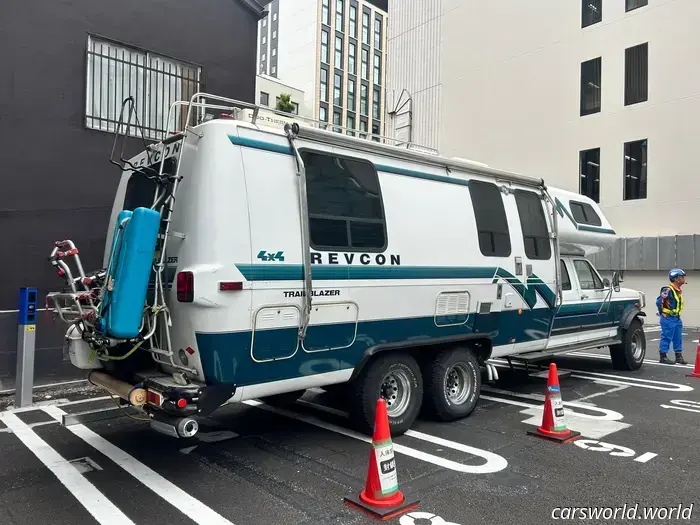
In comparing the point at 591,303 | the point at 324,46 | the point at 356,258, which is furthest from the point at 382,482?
the point at 324,46

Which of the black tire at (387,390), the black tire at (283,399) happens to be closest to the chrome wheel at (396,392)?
the black tire at (387,390)

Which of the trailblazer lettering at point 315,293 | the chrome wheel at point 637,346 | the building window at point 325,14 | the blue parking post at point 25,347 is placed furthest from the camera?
the building window at point 325,14

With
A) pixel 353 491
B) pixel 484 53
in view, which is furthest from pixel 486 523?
pixel 484 53

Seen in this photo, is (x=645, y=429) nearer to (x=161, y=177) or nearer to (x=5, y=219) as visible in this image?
(x=161, y=177)

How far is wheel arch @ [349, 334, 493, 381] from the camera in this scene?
17.3 ft

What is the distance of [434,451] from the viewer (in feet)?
17.3

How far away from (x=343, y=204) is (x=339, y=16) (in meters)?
61.5

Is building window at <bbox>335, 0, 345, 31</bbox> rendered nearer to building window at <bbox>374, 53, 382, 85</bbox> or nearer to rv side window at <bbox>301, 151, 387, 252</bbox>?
building window at <bbox>374, 53, 382, 85</bbox>

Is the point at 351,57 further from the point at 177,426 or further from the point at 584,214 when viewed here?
the point at 177,426

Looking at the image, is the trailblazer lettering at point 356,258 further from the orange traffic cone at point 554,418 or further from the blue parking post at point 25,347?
the blue parking post at point 25,347

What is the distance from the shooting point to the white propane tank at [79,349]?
5.08 meters

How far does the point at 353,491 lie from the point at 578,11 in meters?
22.1

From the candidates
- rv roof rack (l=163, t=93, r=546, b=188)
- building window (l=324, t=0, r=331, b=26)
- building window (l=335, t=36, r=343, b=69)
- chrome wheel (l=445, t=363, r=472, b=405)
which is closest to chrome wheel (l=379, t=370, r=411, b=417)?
chrome wheel (l=445, t=363, r=472, b=405)

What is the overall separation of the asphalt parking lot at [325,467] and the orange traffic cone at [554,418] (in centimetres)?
11
